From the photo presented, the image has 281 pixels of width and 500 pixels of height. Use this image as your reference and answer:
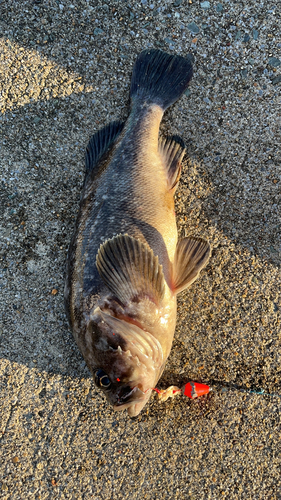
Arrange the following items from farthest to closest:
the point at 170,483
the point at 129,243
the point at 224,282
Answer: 1. the point at 224,282
2. the point at 170,483
3. the point at 129,243

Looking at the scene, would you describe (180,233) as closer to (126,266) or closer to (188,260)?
(188,260)

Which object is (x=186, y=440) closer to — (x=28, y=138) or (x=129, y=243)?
(x=129, y=243)

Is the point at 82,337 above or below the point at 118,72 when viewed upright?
below

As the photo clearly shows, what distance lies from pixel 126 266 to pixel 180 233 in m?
0.93

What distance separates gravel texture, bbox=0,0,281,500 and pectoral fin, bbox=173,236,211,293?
383 mm

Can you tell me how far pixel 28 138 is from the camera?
10.2ft

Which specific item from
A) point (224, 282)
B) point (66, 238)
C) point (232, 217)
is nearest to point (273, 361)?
point (224, 282)

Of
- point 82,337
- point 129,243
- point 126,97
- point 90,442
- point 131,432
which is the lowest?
point 90,442

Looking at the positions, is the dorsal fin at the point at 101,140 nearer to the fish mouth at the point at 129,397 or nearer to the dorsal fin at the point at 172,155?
the dorsal fin at the point at 172,155

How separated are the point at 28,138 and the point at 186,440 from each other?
3.15 meters

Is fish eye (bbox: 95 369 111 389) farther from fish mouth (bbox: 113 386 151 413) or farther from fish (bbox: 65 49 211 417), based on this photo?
fish mouth (bbox: 113 386 151 413)

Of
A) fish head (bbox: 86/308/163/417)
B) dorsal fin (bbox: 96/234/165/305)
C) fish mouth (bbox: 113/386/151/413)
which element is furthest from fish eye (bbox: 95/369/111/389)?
dorsal fin (bbox: 96/234/165/305)

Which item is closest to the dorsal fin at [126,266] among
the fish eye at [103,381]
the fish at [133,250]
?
the fish at [133,250]

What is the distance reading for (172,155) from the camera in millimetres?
2824
